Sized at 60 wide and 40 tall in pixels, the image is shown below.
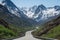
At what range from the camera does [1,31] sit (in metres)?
190

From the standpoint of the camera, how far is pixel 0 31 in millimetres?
186125

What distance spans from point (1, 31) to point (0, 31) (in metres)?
3.89
